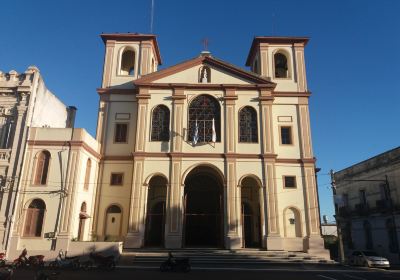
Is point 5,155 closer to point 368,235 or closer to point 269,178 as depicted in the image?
point 269,178

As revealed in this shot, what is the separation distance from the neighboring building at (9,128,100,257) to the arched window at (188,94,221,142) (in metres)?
7.64

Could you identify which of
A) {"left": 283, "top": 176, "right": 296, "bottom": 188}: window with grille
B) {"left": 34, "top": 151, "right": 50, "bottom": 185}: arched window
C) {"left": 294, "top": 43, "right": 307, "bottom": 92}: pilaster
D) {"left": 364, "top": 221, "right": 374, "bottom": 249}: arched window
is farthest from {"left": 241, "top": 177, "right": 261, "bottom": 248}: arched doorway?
{"left": 364, "top": 221, "right": 374, "bottom": 249}: arched window

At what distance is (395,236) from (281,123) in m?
14.0

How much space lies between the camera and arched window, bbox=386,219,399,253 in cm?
2816

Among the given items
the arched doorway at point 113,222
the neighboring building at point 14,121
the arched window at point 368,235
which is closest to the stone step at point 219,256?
the arched doorway at point 113,222

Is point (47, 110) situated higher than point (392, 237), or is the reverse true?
point (47, 110)

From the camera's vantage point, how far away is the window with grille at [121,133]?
83.0ft

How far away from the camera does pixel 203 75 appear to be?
26.1 metres

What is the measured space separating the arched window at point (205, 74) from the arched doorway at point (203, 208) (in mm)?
6797

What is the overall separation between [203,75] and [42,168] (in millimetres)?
13274

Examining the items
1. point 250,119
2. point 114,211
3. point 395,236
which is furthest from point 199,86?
point 395,236

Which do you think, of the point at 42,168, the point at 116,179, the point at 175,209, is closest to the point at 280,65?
the point at 175,209

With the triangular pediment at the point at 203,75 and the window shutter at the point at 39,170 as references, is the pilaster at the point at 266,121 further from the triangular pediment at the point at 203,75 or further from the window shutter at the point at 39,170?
the window shutter at the point at 39,170

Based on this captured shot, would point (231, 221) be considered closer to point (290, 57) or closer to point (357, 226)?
point (290, 57)
